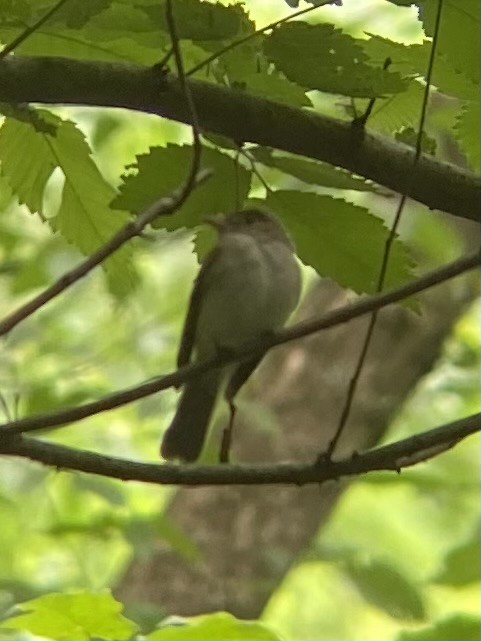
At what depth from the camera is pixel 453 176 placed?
0.99 meters

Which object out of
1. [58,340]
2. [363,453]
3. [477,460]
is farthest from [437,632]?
[477,460]

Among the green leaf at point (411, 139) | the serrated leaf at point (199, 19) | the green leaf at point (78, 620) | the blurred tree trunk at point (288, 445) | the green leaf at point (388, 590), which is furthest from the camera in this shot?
the blurred tree trunk at point (288, 445)

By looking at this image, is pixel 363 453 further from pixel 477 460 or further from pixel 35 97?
pixel 477 460

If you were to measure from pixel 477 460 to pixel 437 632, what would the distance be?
2.08 metres

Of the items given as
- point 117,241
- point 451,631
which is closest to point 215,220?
point 117,241

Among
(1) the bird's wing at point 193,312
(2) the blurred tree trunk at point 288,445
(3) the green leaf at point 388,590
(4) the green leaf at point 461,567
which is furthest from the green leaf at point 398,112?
(2) the blurred tree trunk at point 288,445

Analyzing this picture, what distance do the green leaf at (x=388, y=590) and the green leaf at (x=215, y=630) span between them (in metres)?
1.09

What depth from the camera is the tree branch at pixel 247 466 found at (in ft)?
3.13

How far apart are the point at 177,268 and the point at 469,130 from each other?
2752 mm

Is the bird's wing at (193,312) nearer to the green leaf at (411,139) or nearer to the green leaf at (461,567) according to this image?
the green leaf at (461,567)

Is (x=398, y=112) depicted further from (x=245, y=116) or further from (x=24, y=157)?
(x=24, y=157)

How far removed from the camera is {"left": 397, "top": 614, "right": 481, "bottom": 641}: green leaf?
1.17 m

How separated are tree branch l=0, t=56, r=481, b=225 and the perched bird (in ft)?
2.73

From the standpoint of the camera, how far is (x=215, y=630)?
3.15 feet
